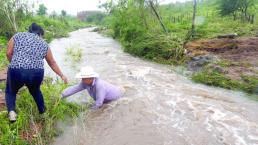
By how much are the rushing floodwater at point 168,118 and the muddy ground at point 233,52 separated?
6.14 feet

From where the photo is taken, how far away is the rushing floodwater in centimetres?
527

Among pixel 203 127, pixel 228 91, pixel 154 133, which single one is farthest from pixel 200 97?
pixel 154 133

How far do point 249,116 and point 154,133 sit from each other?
7.48ft

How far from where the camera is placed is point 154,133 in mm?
5516

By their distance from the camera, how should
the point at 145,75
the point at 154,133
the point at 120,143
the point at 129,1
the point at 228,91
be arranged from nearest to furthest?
1. the point at 120,143
2. the point at 154,133
3. the point at 228,91
4. the point at 145,75
5. the point at 129,1

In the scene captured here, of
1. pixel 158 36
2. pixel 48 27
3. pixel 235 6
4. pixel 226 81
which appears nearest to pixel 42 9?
pixel 48 27

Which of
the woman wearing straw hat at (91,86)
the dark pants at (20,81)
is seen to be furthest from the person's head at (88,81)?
the dark pants at (20,81)

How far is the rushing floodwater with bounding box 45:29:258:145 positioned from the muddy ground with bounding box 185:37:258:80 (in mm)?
1871

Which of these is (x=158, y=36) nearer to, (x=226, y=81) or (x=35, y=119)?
(x=226, y=81)

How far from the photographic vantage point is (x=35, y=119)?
18.0 feet

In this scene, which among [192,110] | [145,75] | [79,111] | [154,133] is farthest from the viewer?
[145,75]

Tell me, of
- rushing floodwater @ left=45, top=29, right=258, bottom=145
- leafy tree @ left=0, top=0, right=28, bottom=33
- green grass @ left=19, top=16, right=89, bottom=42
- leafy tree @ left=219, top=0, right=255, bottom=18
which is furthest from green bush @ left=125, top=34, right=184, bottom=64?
leafy tree @ left=219, top=0, right=255, bottom=18

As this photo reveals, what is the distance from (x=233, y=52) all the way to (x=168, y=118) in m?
8.01

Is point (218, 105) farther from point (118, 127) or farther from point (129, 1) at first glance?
point (129, 1)
